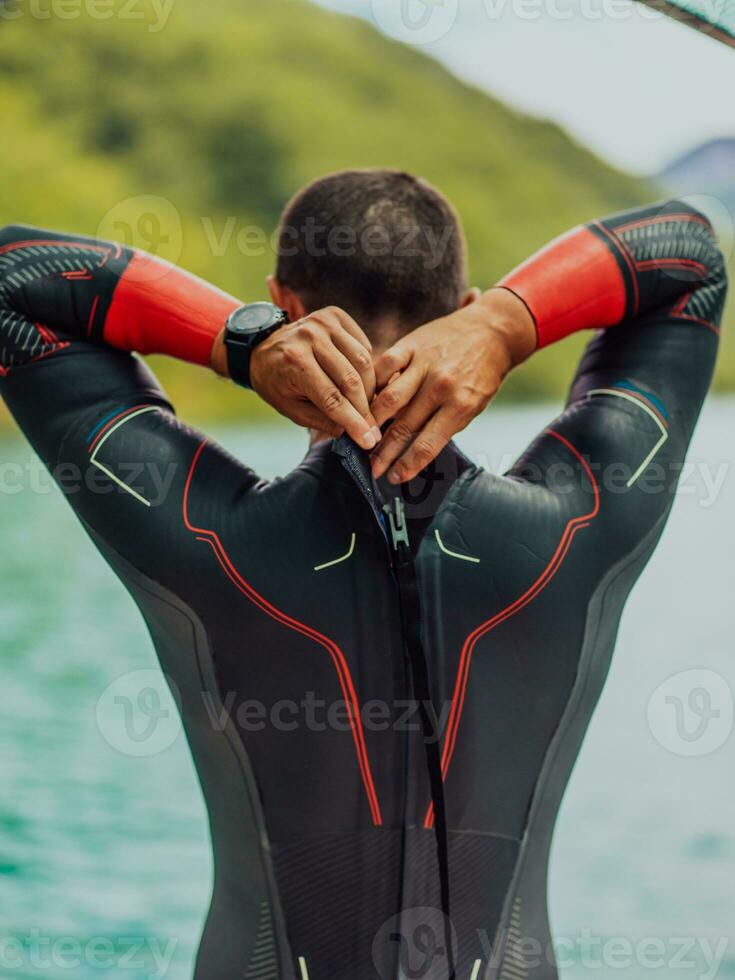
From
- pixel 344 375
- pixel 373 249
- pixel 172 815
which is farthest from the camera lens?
pixel 172 815

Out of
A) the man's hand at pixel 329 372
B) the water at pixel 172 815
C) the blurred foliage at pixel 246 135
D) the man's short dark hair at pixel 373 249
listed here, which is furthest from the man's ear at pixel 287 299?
the blurred foliage at pixel 246 135

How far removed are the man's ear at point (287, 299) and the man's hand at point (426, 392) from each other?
14 cm

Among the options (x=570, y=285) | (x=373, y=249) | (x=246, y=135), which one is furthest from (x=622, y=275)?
(x=246, y=135)

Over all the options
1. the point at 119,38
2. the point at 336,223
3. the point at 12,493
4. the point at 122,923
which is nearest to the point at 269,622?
the point at 336,223

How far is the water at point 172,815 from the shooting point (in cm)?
324

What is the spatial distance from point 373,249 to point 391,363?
0.13m

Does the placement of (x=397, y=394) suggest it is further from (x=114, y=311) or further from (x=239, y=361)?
(x=114, y=311)

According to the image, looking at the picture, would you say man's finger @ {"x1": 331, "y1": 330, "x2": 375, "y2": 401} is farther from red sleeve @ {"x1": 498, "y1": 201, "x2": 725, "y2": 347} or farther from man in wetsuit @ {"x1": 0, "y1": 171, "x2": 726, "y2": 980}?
red sleeve @ {"x1": 498, "y1": 201, "x2": 725, "y2": 347}

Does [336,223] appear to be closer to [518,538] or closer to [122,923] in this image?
[518,538]

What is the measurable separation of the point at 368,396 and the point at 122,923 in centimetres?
306

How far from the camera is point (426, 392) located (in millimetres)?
704

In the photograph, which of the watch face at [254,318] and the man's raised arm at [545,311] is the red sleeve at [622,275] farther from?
the watch face at [254,318]

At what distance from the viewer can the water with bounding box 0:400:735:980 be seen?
324 cm

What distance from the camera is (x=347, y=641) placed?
0.76m
